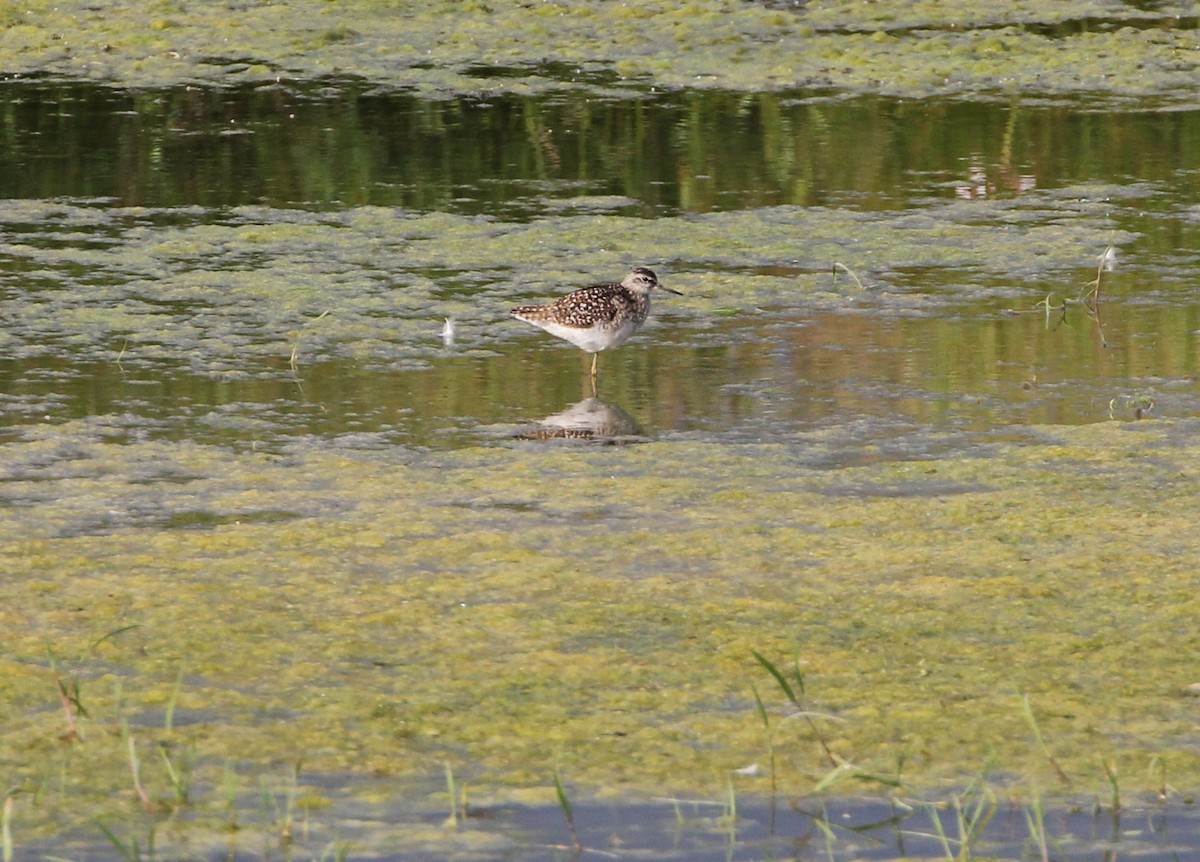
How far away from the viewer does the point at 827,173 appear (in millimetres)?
12430

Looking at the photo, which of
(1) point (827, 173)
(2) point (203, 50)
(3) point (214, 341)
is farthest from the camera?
(2) point (203, 50)

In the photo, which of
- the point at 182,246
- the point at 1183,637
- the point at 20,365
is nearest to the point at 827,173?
the point at 182,246

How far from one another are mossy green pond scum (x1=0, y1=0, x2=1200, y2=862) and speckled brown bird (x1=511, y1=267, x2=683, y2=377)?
0.18 meters

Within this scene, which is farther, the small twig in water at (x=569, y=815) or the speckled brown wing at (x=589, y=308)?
the speckled brown wing at (x=589, y=308)

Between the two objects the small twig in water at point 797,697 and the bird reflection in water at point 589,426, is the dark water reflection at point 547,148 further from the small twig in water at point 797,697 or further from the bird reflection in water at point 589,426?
the small twig in water at point 797,697

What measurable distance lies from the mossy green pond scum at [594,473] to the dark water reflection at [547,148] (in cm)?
6

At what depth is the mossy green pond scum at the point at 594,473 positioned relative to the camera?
16.0 ft

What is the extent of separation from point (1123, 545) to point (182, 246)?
585 centimetres

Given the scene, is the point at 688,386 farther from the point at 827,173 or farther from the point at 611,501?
the point at 827,173

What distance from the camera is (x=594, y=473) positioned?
7305 millimetres

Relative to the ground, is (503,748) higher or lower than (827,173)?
lower

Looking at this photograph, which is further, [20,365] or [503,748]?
[20,365]

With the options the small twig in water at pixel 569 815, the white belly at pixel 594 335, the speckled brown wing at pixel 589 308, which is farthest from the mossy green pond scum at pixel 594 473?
the speckled brown wing at pixel 589 308

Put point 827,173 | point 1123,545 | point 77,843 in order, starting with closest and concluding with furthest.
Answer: point 77,843 → point 1123,545 → point 827,173
